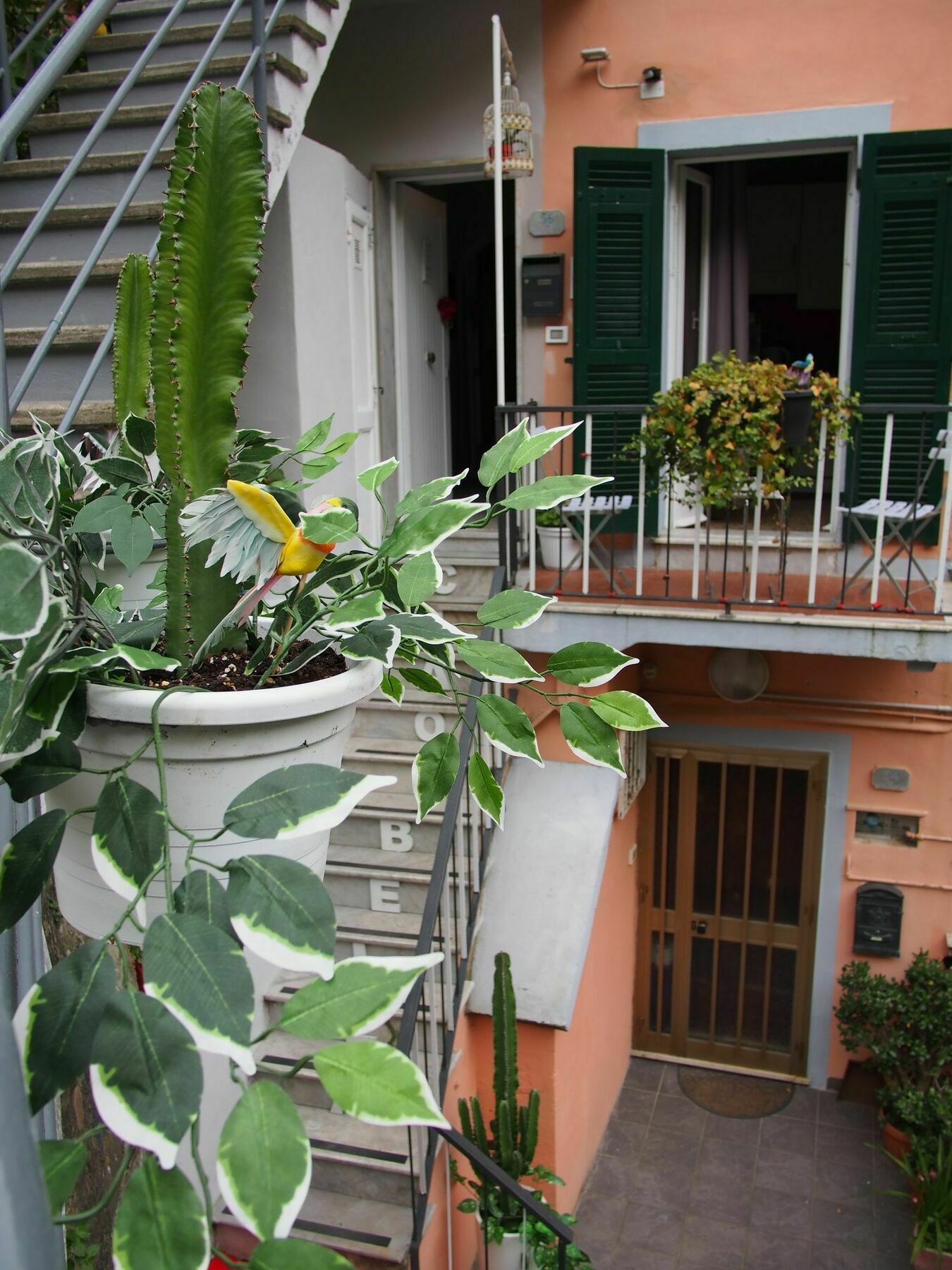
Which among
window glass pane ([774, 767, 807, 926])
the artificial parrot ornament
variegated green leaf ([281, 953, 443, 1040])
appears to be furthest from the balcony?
variegated green leaf ([281, 953, 443, 1040])

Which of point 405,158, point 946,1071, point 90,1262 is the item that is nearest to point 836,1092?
point 946,1071

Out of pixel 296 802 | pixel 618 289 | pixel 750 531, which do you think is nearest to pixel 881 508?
pixel 750 531

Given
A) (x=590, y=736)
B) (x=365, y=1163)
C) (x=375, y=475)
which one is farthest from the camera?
(x=365, y=1163)

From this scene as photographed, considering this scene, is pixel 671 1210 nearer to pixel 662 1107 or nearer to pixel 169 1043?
pixel 662 1107

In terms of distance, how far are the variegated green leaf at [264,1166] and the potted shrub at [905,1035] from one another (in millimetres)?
5233

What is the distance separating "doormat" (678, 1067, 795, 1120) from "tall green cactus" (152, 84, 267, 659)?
586 cm

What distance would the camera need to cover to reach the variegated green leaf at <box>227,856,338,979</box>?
715mm

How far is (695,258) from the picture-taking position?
607cm

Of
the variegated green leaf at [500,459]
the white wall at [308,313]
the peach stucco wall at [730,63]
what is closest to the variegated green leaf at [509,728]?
the variegated green leaf at [500,459]

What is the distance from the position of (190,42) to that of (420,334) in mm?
2567

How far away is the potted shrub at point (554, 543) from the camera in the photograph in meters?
5.49

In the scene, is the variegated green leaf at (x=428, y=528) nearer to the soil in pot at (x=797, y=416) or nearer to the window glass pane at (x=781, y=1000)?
the soil in pot at (x=797, y=416)

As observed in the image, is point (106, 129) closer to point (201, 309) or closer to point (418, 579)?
point (201, 309)

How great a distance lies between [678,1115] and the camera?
5.97m
